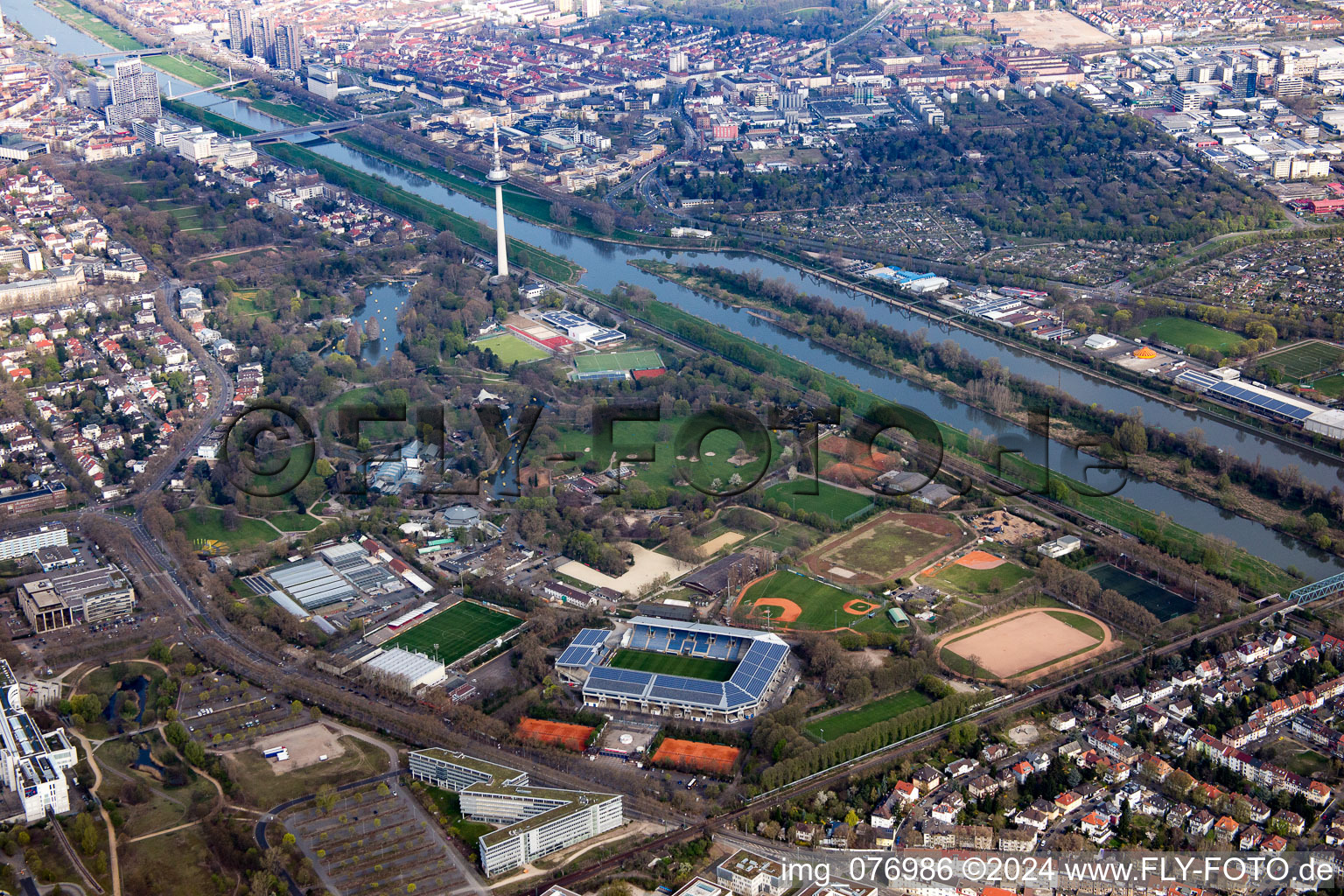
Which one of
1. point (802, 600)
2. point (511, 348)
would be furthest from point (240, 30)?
point (802, 600)

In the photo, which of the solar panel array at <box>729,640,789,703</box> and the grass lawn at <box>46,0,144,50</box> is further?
the grass lawn at <box>46,0,144,50</box>

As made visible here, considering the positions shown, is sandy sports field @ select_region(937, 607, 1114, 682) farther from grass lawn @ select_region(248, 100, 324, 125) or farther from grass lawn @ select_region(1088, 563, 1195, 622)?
grass lawn @ select_region(248, 100, 324, 125)

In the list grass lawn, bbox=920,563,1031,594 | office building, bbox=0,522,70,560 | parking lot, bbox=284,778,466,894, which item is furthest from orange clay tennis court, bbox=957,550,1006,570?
office building, bbox=0,522,70,560

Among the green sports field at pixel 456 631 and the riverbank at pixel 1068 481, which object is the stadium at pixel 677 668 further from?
the riverbank at pixel 1068 481

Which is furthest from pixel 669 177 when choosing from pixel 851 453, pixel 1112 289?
pixel 851 453

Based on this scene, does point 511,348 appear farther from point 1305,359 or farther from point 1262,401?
point 1305,359

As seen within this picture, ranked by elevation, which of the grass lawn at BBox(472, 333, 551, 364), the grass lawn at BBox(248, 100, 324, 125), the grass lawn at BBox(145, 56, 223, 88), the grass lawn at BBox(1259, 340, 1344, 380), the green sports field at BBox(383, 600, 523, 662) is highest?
the grass lawn at BBox(145, 56, 223, 88)

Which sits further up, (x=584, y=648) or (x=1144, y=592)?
(x=584, y=648)
